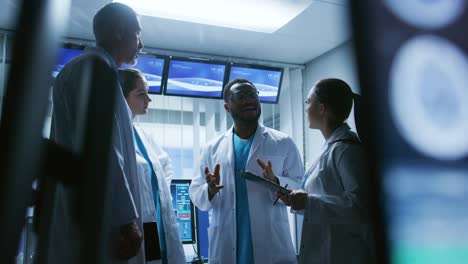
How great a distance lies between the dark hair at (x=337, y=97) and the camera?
61.6 inches

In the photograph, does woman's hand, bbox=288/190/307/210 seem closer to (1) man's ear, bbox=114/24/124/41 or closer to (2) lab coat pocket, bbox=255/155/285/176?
(2) lab coat pocket, bbox=255/155/285/176

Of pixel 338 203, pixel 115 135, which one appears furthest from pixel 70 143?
pixel 338 203

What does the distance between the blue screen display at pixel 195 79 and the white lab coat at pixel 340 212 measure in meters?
2.19

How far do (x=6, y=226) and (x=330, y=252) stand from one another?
50.8 inches

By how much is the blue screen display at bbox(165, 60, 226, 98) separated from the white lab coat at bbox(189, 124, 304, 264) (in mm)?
1375

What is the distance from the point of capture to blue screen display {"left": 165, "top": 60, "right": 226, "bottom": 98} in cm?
346

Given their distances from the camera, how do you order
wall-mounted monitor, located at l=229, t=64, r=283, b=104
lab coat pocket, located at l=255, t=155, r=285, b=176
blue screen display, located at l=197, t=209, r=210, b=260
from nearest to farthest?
lab coat pocket, located at l=255, t=155, r=285, b=176 < blue screen display, located at l=197, t=209, r=210, b=260 < wall-mounted monitor, located at l=229, t=64, r=283, b=104

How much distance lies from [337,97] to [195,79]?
84.3 inches

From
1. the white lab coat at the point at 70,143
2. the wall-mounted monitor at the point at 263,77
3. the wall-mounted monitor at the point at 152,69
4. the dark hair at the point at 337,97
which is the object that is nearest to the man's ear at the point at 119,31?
the white lab coat at the point at 70,143

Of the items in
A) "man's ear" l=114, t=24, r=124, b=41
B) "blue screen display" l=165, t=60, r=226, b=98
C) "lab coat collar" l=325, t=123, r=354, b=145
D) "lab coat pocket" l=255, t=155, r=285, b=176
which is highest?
"blue screen display" l=165, t=60, r=226, b=98

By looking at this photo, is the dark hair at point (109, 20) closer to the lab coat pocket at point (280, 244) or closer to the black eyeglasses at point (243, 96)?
the black eyeglasses at point (243, 96)

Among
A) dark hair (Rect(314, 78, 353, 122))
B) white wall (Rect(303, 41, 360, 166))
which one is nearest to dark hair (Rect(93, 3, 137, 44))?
dark hair (Rect(314, 78, 353, 122))

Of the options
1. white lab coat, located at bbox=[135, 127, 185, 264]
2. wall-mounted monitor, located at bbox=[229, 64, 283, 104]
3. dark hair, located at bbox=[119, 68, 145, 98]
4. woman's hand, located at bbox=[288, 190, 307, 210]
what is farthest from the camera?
wall-mounted monitor, located at bbox=[229, 64, 283, 104]

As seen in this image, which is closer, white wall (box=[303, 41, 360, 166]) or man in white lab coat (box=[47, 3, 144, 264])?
man in white lab coat (box=[47, 3, 144, 264])
